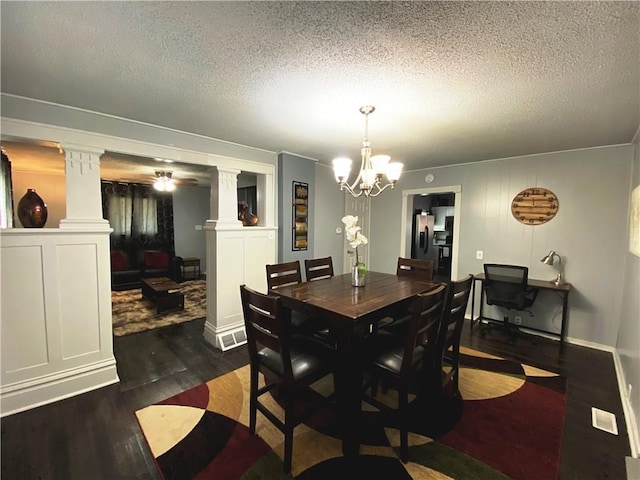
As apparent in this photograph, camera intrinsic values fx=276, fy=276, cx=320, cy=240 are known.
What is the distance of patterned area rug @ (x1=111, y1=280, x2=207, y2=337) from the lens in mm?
3848

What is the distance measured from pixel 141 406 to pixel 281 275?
1563mm

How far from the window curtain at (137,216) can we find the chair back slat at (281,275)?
538cm

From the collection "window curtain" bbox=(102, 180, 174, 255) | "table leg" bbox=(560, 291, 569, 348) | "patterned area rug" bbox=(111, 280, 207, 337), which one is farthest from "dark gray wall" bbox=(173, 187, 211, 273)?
"table leg" bbox=(560, 291, 569, 348)

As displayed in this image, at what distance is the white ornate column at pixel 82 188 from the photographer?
2354 mm

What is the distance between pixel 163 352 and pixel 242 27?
3.24 metres

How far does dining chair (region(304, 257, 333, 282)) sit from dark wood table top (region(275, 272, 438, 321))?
0.28 metres

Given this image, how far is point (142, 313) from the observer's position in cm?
437

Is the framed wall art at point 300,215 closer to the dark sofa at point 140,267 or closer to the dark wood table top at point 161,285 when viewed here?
the dark wood table top at point 161,285

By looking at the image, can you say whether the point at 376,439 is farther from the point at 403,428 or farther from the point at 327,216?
the point at 327,216

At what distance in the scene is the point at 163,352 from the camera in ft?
10.3

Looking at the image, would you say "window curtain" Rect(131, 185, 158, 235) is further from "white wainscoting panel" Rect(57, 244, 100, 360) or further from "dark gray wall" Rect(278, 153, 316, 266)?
"white wainscoting panel" Rect(57, 244, 100, 360)

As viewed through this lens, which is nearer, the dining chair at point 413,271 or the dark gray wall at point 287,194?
the dining chair at point 413,271

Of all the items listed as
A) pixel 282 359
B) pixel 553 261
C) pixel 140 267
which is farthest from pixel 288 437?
pixel 140 267

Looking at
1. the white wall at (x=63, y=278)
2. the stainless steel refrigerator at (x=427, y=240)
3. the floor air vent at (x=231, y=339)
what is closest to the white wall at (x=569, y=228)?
the stainless steel refrigerator at (x=427, y=240)
